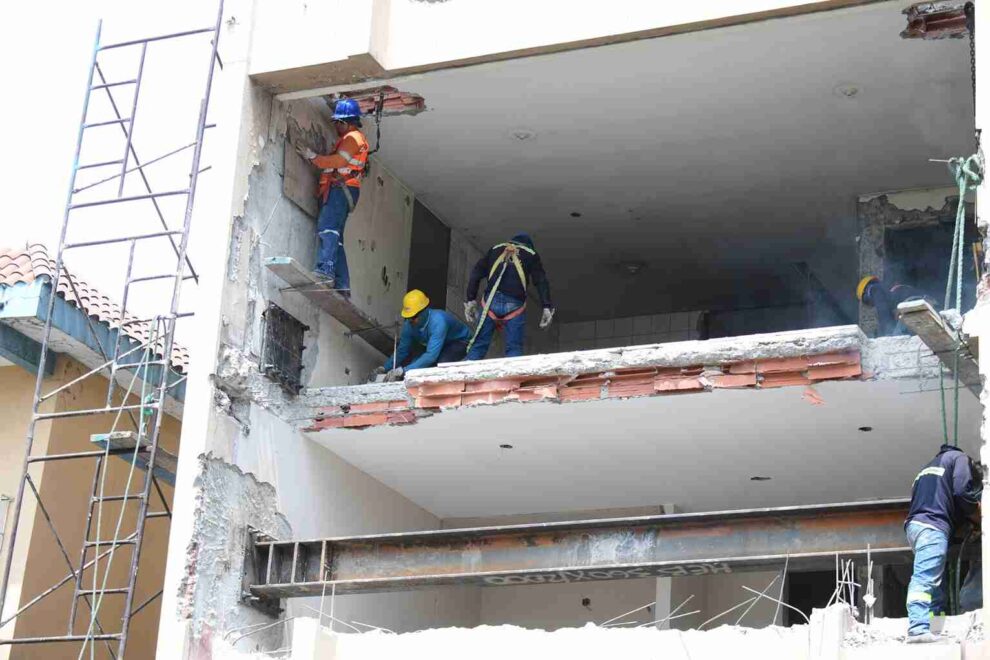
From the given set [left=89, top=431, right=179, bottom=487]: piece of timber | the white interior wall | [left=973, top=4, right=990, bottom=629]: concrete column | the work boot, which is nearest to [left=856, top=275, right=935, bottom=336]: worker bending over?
[left=973, top=4, right=990, bottom=629]: concrete column

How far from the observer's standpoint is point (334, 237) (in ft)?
44.0

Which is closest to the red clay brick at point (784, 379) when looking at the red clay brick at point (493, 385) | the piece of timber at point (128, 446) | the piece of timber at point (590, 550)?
the piece of timber at point (590, 550)

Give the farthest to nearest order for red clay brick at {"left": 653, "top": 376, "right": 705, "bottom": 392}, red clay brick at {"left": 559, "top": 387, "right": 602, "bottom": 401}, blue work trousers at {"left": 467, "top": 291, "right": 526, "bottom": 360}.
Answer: blue work trousers at {"left": 467, "top": 291, "right": 526, "bottom": 360}
red clay brick at {"left": 559, "top": 387, "right": 602, "bottom": 401}
red clay brick at {"left": 653, "top": 376, "right": 705, "bottom": 392}

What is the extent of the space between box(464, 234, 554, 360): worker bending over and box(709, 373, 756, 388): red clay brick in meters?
2.44

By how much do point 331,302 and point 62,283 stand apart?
2818 mm

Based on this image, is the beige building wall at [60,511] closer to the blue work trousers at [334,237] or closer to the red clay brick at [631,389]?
the blue work trousers at [334,237]

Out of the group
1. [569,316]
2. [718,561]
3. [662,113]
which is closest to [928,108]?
[662,113]

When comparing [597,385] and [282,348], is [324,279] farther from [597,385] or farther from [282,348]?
[597,385]

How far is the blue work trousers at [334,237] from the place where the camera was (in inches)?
525

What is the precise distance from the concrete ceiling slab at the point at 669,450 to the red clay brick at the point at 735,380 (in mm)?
100

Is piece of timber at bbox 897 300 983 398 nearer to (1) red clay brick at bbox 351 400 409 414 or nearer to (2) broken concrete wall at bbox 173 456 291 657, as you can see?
(1) red clay brick at bbox 351 400 409 414

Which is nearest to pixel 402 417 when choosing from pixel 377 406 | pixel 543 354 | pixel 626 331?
pixel 377 406

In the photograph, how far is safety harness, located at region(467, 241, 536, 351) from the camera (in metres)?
14.2

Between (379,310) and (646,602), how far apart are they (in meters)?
4.19
